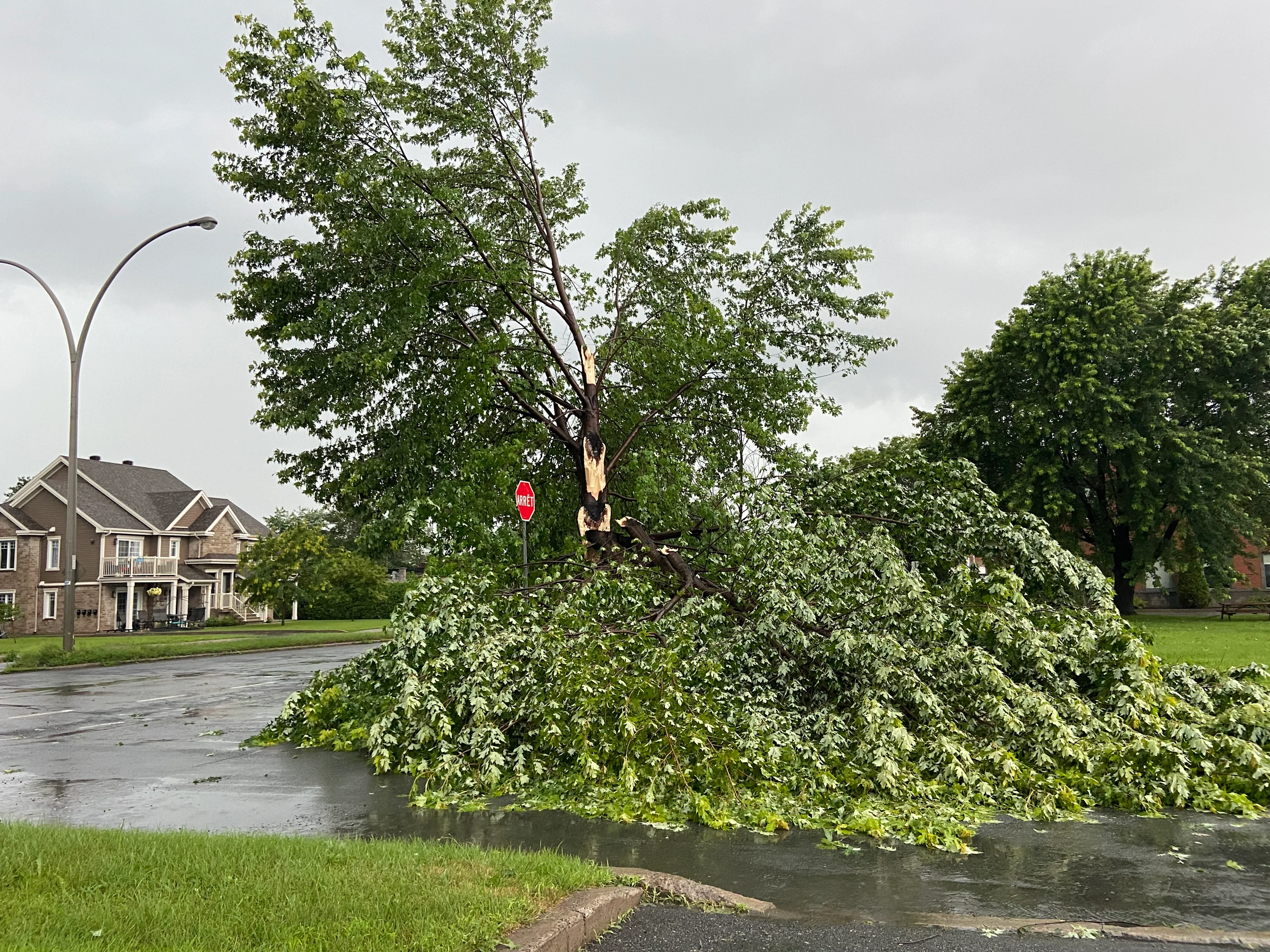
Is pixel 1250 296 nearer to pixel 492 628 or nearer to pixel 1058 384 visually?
pixel 1058 384

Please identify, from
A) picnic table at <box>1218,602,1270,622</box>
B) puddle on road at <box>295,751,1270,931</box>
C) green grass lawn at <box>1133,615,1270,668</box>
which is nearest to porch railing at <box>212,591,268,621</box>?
green grass lawn at <box>1133,615,1270,668</box>

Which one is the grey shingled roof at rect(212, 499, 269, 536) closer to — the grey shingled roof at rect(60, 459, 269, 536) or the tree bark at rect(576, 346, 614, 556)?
the grey shingled roof at rect(60, 459, 269, 536)

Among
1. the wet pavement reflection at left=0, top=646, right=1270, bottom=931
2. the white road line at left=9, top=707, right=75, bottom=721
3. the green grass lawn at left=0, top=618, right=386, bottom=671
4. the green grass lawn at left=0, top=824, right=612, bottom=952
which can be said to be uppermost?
the green grass lawn at left=0, top=824, right=612, bottom=952

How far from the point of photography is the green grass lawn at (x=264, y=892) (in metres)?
3.68

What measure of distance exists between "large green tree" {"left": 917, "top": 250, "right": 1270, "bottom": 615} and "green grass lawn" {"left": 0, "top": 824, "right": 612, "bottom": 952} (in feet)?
72.6

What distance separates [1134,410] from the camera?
998 inches

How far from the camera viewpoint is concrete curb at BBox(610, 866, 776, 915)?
14.8ft

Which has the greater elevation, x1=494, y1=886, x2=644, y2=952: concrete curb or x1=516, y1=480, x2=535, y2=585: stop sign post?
x1=516, y1=480, x2=535, y2=585: stop sign post

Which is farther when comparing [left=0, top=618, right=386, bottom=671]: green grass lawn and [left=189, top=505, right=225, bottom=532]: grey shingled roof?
[left=189, top=505, right=225, bottom=532]: grey shingled roof

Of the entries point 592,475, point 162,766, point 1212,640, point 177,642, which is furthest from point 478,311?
point 177,642

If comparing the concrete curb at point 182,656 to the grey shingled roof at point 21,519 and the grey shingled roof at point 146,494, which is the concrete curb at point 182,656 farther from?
the grey shingled roof at point 21,519

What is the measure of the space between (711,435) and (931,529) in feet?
15.7

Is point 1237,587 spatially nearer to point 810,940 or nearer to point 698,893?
point 698,893

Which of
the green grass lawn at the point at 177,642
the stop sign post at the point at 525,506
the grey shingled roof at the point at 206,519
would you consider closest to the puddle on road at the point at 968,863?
the stop sign post at the point at 525,506
